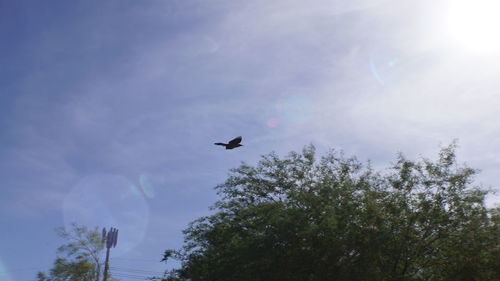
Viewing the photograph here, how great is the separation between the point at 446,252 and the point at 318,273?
647 cm

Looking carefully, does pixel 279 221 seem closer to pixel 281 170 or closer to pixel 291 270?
pixel 291 270

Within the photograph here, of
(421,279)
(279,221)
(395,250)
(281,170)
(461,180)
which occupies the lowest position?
(421,279)

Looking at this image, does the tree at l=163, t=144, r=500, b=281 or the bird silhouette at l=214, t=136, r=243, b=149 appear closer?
the bird silhouette at l=214, t=136, r=243, b=149

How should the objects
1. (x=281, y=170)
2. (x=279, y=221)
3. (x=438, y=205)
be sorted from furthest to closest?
(x=281, y=170), (x=438, y=205), (x=279, y=221)

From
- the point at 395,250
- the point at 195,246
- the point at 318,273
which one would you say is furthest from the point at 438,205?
the point at 195,246

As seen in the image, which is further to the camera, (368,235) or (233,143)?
(368,235)

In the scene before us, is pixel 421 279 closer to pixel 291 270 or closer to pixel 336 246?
pixel 336 246

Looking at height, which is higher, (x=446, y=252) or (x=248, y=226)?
(x=248, y=226)

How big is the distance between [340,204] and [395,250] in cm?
362

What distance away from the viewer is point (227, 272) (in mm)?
23016

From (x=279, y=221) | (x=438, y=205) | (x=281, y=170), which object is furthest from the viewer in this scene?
(x=281, y=170)

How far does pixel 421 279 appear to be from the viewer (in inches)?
886

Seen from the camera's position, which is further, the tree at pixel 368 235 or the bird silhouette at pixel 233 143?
the tree at pixel 368 235

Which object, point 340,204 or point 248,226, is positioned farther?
point 248,226
